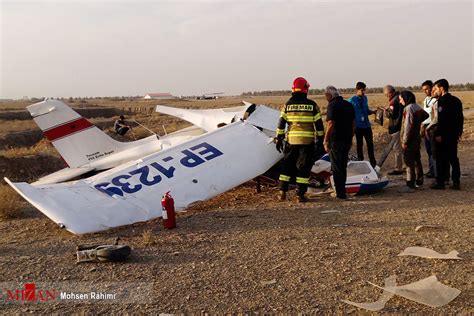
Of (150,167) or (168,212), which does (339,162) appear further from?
(150,167)

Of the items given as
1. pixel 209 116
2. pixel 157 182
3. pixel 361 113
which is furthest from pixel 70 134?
pixel 361 113

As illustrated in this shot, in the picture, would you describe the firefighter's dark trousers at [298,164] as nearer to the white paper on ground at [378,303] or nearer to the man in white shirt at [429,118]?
the man in white shirt at [429,118]

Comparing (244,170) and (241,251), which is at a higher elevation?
(244,170)

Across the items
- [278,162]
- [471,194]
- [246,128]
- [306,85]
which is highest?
[306,85]

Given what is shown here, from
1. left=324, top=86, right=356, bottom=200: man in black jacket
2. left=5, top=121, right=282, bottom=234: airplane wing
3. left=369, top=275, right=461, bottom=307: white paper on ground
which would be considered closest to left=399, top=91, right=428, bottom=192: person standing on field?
left=324, top=86, right=356, bottom=200: man in black jacket

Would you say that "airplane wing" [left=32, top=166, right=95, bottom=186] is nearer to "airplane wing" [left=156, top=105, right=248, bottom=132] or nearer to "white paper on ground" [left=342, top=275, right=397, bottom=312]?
"airplane wing" [left=156, top=105, right=248, bottom=132]

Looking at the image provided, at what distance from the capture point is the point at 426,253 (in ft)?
14.3

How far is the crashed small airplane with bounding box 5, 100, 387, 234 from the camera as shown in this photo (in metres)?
5.64

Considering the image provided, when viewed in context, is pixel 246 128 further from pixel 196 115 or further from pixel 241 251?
pixel 241 251

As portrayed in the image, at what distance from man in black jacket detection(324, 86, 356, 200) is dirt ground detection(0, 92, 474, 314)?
376mm

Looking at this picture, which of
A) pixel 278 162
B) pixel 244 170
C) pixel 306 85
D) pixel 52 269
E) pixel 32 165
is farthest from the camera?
pixel 32 165

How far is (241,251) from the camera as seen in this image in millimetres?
4711

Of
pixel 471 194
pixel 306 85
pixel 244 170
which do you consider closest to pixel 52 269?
pixel 244 170

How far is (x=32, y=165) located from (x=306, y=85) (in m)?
9.93
